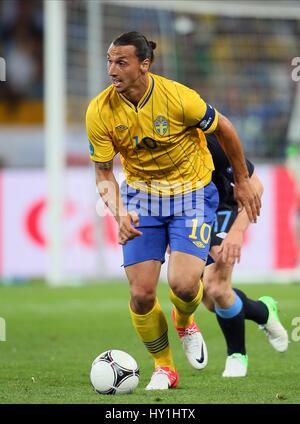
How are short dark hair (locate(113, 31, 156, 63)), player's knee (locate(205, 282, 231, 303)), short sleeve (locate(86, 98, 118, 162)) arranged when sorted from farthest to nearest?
player's knee (locate(205, 282, 231, 303))
short sleeve (locate(86, 98, 118, 162))
short dark hair (locate(113, 31, 156, 63))

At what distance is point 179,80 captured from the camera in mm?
16641

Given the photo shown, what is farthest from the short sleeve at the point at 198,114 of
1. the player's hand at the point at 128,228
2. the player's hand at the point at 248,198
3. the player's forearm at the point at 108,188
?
the player's hand at the point at 128,228

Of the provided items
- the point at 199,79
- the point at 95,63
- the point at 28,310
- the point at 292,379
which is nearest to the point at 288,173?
the point at 199,79

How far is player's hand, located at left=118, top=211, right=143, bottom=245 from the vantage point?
6.25m

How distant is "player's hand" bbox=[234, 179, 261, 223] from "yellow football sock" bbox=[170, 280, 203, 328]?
57 cm

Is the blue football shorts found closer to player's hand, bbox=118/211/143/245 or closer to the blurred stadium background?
player's hand, bbox=118/211/143/245

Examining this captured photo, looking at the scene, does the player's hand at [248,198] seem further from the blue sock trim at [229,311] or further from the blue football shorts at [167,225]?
the blue sock trim at [229,311]

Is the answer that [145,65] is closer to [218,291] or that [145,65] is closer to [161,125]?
[161,125]

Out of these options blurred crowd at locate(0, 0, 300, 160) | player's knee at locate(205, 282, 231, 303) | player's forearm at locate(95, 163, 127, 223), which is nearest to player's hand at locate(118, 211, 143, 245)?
player's forearm at locate(95, 163, 127, 223)

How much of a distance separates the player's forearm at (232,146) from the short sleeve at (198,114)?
8 cm

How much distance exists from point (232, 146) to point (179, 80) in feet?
32.9

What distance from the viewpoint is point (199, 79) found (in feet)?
55.9

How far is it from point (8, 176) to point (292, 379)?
10.4 metres

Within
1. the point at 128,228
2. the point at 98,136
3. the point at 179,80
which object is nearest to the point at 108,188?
the point at 98,136
